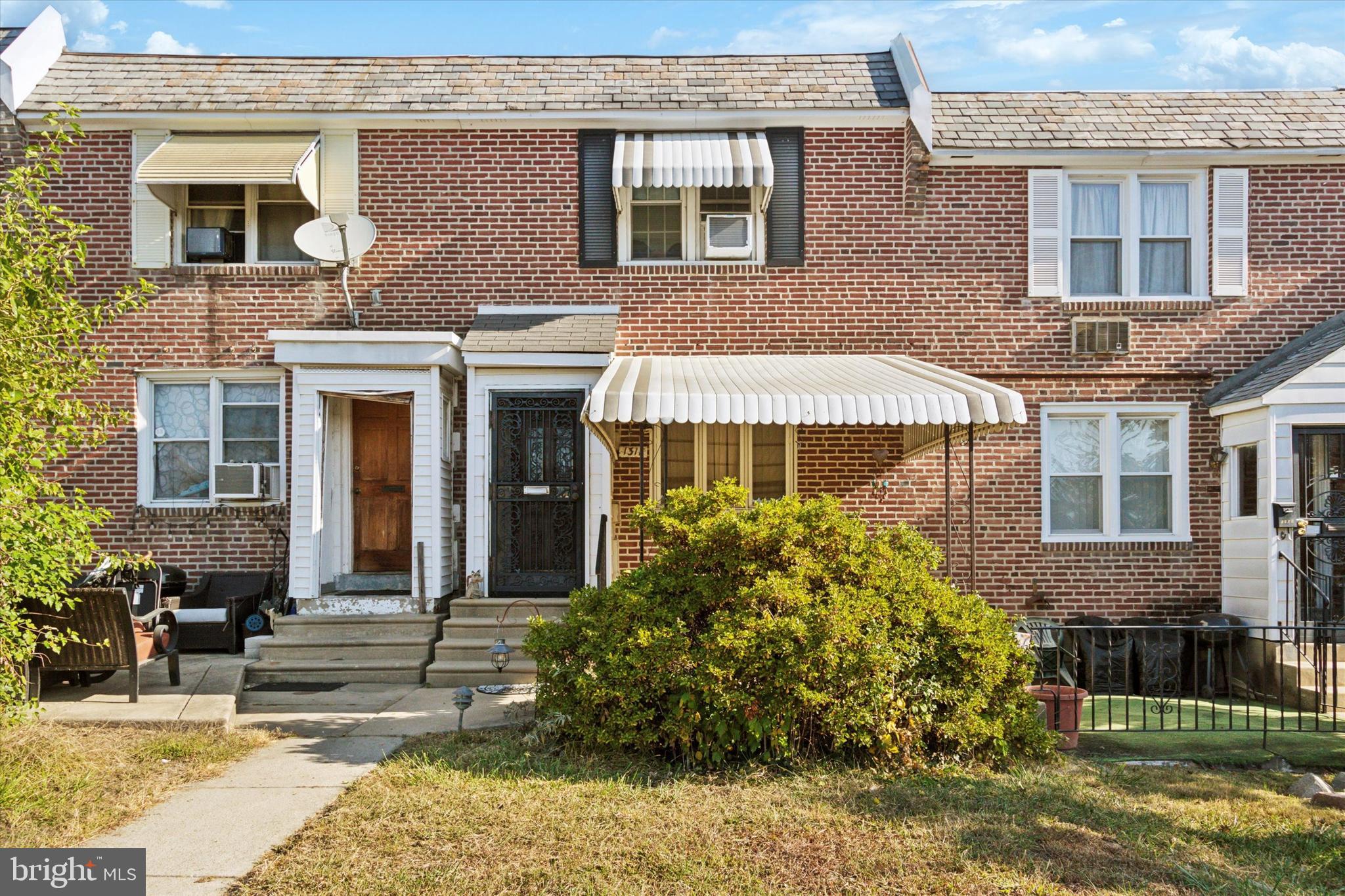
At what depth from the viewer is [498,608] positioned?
34.2 ft

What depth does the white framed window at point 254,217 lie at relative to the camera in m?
11.8

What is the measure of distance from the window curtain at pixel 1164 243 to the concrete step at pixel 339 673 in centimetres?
917

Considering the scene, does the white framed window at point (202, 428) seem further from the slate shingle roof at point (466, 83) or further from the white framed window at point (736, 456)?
the white framed window at point (736, 456)

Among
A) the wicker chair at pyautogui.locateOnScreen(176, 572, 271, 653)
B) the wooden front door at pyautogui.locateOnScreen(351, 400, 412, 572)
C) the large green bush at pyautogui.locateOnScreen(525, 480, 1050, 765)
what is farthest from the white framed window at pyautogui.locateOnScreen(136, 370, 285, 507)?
the large green bush at pyautogui.locateOnScreen(525, 480, 1050, 765)

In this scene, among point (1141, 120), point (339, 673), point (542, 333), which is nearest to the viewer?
point (339, 673)

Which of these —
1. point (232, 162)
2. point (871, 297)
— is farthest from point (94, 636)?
point (871, 297)

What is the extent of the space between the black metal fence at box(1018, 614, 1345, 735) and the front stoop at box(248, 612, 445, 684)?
5635 mm

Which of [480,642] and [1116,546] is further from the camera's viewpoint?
[1116,546]

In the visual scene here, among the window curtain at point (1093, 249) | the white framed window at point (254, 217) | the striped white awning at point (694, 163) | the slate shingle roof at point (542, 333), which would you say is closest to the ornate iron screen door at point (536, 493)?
the slate shingle roof at point (542, 333)

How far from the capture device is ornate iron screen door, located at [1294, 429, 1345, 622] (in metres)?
10.4

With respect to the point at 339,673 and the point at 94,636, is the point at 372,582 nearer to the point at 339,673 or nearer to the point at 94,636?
the point at 339,673

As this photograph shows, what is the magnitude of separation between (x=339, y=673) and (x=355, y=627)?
24.3 inches

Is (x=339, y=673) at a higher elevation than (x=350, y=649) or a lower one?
lower

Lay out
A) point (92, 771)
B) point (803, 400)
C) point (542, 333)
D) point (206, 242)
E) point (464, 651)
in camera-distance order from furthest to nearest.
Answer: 1. point (206, 242)
2. point (542, 333)
3. point (464, 651)
4. point (803, 400)
5. point (92, 771)
